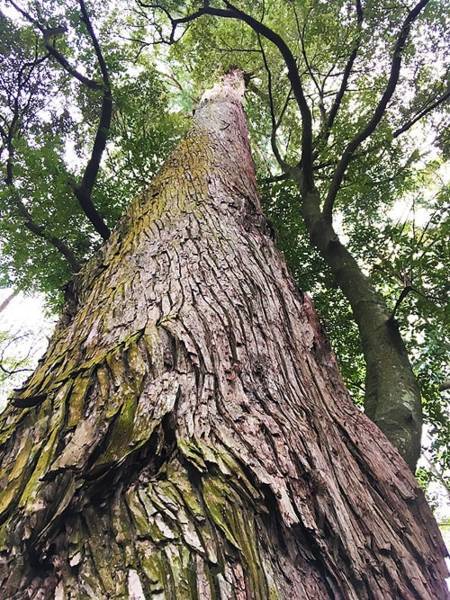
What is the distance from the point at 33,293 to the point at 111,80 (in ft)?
11.6

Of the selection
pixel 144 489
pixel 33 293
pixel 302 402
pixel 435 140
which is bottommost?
pixel 144 489

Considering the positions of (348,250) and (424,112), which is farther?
(424,112)

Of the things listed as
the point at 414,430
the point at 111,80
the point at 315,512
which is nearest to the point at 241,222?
the point at 414,430

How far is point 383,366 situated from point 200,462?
97.2 inches

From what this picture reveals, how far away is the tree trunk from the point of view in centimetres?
102

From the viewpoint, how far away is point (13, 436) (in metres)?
1.47

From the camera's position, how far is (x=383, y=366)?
3.34 meters

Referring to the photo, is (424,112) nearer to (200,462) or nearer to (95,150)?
(95,150)

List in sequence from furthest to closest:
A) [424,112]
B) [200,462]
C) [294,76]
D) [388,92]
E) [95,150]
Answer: [424,112] < [95,150] < [294,76] < [388,92] < [200,462]

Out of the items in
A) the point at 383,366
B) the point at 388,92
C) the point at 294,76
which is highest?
the point at 388,92

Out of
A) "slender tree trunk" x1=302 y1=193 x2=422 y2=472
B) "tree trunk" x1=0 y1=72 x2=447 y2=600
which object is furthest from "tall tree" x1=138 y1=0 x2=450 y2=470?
"tree trunk" x1=0 y1=72 x2=447 y2=600

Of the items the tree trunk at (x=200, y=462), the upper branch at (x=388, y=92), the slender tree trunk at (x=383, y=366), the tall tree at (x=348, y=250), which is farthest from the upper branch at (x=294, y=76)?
the tree trunk at (x=200, y=462)

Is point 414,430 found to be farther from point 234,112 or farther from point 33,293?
point 33,293

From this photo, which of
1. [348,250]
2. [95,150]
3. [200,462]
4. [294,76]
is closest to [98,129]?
[95,150]
